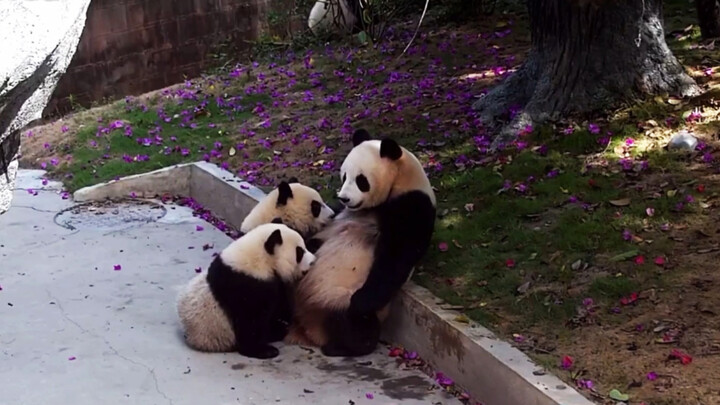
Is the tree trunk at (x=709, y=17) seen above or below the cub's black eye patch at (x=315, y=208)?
above

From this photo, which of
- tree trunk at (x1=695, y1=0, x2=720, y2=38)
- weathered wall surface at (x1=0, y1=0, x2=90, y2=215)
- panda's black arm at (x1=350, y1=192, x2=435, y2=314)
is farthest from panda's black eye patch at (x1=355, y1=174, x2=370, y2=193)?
tree trunk at (x1=695, y1=0, x2=720, y2=38)

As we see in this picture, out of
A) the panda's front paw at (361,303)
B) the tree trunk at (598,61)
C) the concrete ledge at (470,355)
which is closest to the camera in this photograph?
the concrete ledge at (470,355)

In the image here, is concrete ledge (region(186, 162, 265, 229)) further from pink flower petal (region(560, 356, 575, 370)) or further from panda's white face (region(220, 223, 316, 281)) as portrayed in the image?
pink flower petal (region(560, 356, 575, 370))

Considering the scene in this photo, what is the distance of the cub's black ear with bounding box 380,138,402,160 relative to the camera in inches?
213

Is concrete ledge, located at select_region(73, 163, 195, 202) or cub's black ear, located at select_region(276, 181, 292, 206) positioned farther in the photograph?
concrete ledge, located at select_region(73, 163, 195, 202)

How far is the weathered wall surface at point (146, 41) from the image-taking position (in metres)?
12.9

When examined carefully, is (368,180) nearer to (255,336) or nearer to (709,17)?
(255,336)

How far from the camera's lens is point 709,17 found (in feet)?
26.0

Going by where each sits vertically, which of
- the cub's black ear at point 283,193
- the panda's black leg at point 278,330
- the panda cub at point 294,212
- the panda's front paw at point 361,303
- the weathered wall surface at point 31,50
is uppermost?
the weathered wall surface at point 31,50

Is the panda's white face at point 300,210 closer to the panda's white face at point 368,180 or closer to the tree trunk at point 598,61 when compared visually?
the panda's white face at point 368,180

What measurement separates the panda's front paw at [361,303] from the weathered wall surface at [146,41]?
828 centimetres

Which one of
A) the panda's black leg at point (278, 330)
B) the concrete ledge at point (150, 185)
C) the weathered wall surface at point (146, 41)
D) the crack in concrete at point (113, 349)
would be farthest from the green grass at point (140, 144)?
the panda's black leg at point (278, 330)

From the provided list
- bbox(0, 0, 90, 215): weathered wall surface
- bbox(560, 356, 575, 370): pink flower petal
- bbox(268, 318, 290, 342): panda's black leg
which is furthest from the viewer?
bbox(268, 318, 290, 342): panda's black leg

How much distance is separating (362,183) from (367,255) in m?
0.41
